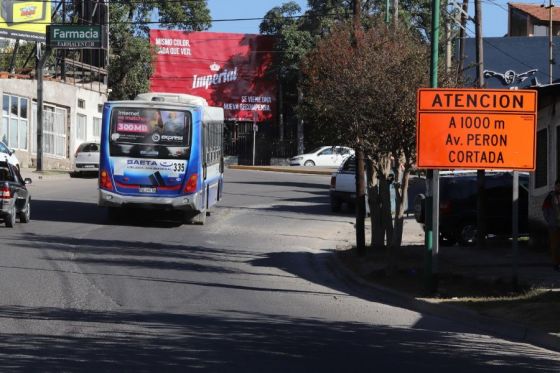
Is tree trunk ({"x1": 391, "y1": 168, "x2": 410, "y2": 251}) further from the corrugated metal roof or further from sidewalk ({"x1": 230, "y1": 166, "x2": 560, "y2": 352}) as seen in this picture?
the corrugated metal roof

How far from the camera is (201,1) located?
66.8 m

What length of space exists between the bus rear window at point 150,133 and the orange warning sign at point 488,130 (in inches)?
427

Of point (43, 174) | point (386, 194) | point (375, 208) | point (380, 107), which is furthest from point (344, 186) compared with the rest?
point (43, 174)

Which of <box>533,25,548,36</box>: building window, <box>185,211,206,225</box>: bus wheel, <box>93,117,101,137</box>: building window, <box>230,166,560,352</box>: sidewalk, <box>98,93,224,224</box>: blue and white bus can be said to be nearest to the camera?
<box>230,166,560,352</box>: sidewalk

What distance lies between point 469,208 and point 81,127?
112 ft

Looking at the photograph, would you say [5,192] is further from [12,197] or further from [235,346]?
[235,346]

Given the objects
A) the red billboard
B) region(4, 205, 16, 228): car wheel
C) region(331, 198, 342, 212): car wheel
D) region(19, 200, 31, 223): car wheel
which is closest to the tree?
region(4, 205, 16, 228): car wheel

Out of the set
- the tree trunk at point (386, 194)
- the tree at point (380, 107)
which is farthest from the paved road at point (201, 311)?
the tree at point (380, 107)


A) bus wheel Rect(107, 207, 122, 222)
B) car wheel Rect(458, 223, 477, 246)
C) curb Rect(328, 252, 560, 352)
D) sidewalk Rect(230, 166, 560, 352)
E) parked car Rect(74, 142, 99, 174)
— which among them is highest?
parked car Rect(74, 142, 99, 174)

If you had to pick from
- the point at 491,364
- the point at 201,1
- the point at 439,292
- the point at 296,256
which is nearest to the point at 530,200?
the point at 296,256

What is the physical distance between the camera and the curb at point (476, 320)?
38.2 ft

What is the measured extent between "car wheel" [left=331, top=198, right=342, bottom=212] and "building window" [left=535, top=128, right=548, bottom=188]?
417 inches

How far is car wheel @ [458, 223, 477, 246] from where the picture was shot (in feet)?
79.4

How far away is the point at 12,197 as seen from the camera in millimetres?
22609
